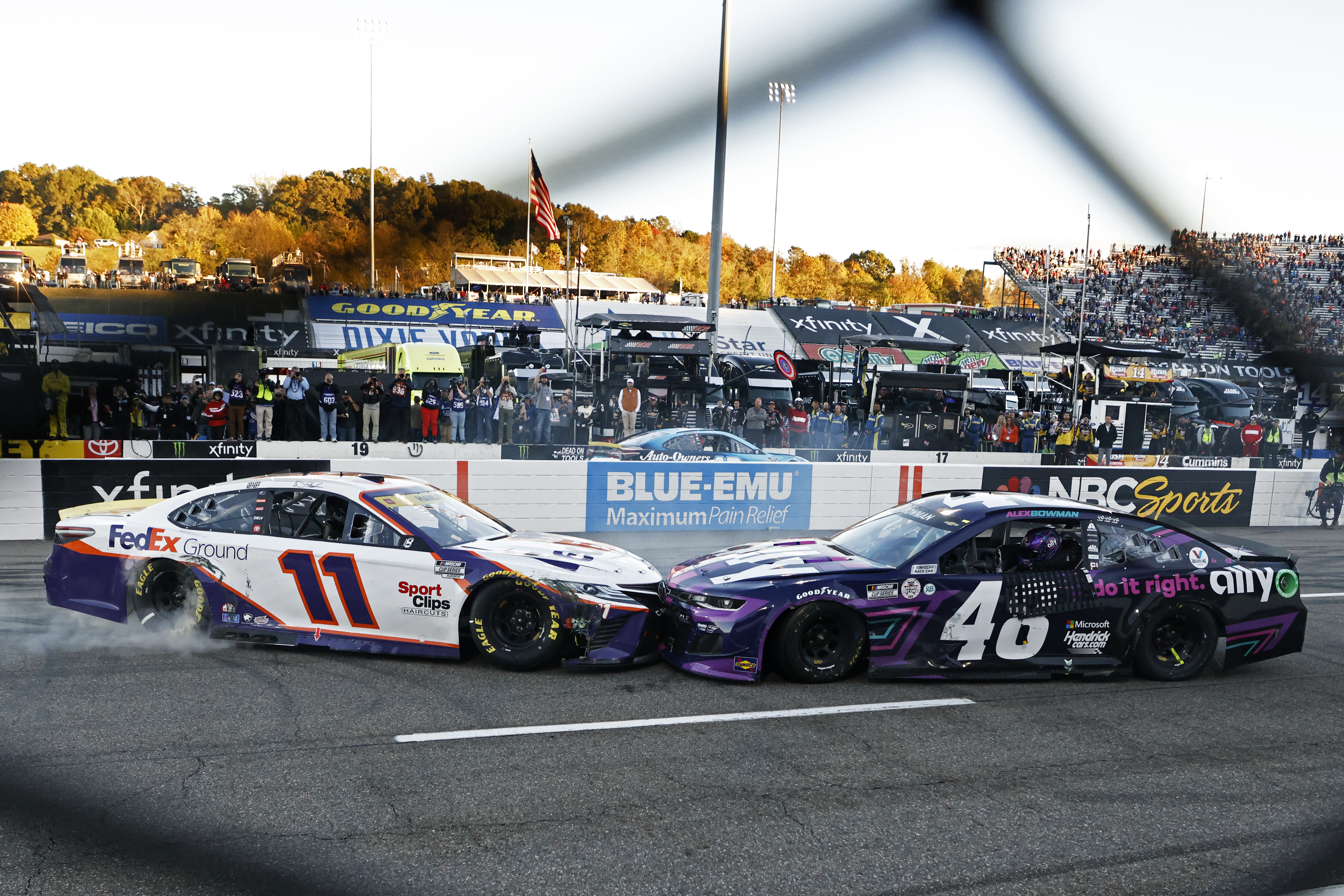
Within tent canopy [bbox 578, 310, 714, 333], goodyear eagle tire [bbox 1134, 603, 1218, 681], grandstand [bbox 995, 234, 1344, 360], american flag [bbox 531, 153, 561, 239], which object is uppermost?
tent canopy [bbox 578, 310, 714, 333]

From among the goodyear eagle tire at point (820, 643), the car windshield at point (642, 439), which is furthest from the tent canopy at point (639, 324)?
the goodyear eagle tire at point (820, 643)

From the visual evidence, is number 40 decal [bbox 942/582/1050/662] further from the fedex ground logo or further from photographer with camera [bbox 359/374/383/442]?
photographer with camera [bbox 359/374/383/442]

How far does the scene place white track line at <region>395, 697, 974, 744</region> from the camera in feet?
16.1

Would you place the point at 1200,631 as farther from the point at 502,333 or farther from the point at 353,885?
the point at 502,333

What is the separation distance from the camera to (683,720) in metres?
5.24

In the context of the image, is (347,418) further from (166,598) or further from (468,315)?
(468,315)

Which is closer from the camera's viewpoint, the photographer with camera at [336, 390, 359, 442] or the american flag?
the american flag

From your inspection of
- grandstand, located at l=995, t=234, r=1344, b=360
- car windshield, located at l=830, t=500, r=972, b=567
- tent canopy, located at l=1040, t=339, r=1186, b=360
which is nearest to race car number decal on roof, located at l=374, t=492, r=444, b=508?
car windshield, located at l=830, t=500, r=972, b=567

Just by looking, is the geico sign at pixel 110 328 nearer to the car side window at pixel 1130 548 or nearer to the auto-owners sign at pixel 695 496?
the car side window at pixel 1130 548

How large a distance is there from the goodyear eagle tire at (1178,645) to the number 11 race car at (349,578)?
10.2 ft

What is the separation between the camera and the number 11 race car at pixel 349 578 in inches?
236

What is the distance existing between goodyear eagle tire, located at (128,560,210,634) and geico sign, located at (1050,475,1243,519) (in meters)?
11.0

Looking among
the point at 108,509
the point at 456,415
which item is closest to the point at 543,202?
the point at 108,509

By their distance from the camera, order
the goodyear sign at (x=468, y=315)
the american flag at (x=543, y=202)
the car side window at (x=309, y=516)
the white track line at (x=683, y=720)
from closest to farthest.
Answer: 1. the american flag at (x=543, y=202)
2. the white track line at (x=683, y=720)
3. the car side window at (x=309, y=516)
4. the goodyear sign at (x=468, y=315)
